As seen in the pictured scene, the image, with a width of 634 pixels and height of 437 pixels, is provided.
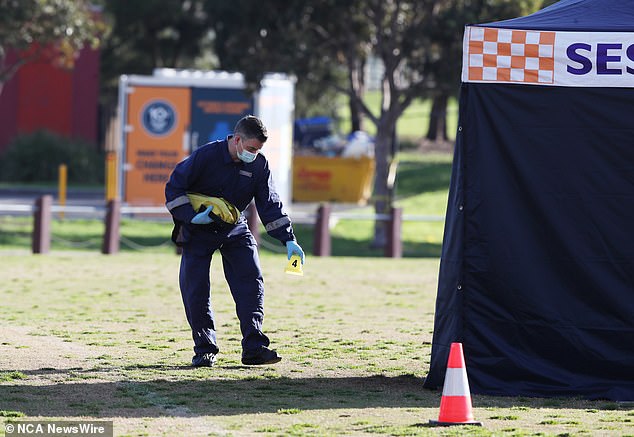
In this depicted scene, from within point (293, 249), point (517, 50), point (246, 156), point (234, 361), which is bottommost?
point (234, 361)

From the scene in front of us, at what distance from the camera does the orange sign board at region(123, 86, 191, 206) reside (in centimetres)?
2545

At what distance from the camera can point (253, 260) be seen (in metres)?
9.31

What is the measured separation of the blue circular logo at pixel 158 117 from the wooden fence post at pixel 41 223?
6012 millimetres

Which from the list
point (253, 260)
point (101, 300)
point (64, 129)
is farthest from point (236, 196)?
point (64, 129)

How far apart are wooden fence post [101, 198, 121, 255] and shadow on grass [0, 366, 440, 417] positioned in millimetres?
11342

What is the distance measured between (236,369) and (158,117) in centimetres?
1687

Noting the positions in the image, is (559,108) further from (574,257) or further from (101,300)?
(101,300)

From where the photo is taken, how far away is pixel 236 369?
9258mm

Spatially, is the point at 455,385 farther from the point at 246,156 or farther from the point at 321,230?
the point at 321,230

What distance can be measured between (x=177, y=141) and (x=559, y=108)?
17677 mm

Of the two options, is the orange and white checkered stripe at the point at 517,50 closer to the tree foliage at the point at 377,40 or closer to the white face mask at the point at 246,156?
the white face mask at the point at 246,156

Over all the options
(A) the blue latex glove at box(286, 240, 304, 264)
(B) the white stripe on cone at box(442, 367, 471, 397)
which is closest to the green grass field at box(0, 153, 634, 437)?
(B) the white stripe on cone at box(442, 367, 471, 397)

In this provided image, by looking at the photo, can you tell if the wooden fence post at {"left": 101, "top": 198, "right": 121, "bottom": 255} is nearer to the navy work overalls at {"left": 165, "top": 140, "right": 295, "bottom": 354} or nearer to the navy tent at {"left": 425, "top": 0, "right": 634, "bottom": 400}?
the navy work overalls at {"left": 165, "top": 140, "right": 295, "bottom": 354}

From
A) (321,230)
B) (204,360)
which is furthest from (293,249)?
(321,230)
